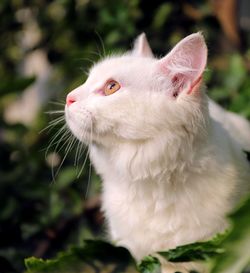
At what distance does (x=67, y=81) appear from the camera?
6.35 feet

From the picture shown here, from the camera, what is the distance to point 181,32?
171 centimetres

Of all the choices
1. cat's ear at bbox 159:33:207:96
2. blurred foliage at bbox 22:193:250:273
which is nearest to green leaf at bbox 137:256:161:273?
blurred foliage at bbox 22:193:250:273

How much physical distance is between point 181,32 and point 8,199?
2.46 feet

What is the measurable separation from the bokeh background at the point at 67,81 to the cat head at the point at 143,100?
0.39 metres

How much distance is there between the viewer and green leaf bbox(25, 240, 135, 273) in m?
0.73

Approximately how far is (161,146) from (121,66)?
17 cm

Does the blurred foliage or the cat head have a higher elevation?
the cat head

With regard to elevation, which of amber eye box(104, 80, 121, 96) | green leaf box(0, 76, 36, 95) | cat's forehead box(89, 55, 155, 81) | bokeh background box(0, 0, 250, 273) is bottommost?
bokeh background box(0, 0, 250, 273)

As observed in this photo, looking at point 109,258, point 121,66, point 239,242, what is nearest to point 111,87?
point 121,66

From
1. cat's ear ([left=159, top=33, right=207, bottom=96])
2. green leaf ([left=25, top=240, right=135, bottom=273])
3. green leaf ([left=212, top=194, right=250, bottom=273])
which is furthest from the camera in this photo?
cat's ear ([left=159, top=33, right=207, bottom=96])

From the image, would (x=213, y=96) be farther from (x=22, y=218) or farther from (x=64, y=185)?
(x=22, y=218)

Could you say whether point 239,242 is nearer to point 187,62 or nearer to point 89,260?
point 89,260

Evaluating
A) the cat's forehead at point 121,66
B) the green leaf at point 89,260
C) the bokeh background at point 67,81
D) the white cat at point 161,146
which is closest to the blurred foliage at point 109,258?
the green leaf at point 89,260

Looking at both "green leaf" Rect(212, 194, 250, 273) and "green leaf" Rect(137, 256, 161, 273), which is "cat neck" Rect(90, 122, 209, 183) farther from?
"green leaf" Rect(212, 194, 250, 273)
